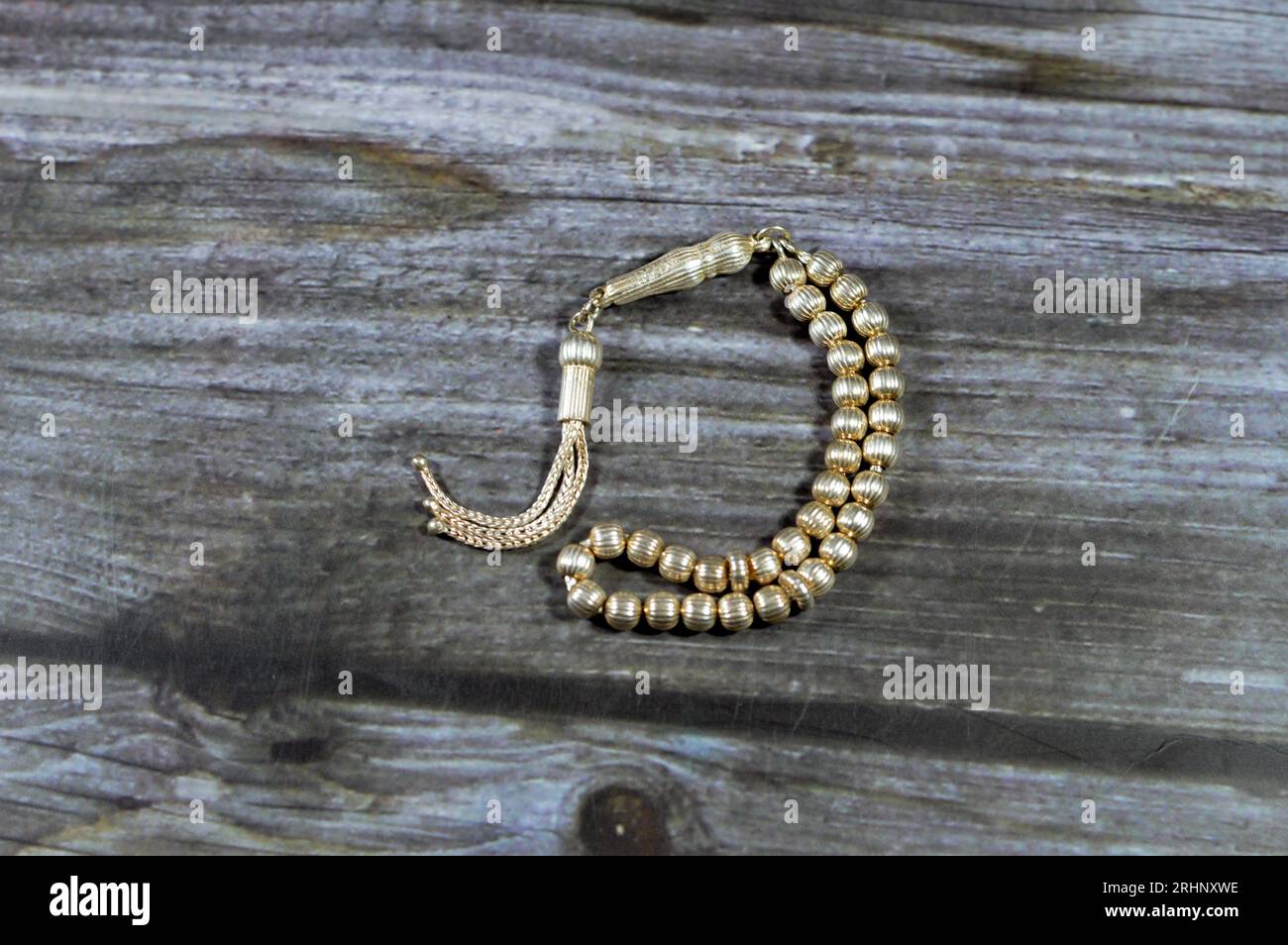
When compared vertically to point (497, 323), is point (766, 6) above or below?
above

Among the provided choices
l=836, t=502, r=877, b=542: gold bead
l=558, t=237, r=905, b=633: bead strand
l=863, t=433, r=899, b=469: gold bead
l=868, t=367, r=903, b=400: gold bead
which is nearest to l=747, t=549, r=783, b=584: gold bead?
Answer: l=558, t=237, r=905, b=633: bead strand

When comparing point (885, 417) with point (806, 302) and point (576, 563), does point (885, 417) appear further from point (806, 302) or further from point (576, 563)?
point (576, 563)

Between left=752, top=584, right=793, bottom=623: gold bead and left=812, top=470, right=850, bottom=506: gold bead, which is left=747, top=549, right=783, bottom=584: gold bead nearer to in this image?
left=752, top=584, right=793, bottom=623: gold bead

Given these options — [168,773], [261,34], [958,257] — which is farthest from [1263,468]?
[261,34]

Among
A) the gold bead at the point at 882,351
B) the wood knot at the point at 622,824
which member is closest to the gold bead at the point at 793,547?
the gold bead at the point at 882,351

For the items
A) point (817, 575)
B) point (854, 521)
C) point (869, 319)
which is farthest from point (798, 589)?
point (869, 319)

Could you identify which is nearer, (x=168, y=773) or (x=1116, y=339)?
(x=168, y=773)

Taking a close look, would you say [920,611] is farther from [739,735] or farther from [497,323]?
[497,323]
